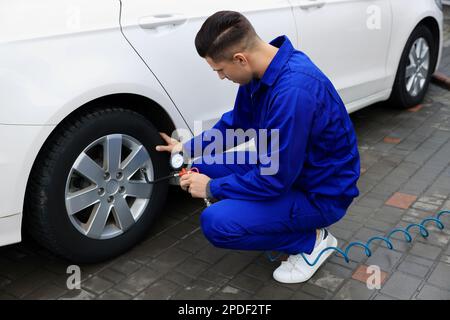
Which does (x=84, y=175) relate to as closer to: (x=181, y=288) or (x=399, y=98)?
(x=181, y=288)

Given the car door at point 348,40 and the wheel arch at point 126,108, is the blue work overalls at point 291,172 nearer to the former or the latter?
the wheel arch at point 126,108

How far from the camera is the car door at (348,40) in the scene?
11.9 ft

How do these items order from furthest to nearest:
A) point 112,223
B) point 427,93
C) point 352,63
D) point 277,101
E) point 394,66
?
1. point 427,93
2. point 394,66
3. point 352,63
4. point 112,223
5. point 277,101

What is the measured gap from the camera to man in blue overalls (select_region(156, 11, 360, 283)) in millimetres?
2260

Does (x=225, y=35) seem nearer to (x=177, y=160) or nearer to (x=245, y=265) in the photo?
(x=177, y=160)

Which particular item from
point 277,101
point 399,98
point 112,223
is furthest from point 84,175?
point 399,98

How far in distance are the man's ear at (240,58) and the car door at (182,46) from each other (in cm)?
64

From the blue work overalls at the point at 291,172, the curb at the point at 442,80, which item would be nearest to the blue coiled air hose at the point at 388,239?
the blue work overalls at the point at 291,172

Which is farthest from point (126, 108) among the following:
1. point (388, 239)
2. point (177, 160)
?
point (388, 239)

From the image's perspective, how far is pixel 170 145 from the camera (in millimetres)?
2906

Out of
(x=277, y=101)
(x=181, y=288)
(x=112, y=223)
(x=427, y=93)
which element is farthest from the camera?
(x=427, y=93)

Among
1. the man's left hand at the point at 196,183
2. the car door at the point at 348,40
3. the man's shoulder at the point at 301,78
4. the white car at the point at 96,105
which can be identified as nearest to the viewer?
the man's shoulder at the point at 301,78

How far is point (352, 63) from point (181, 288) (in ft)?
7.14

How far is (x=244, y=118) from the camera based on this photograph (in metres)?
2.76
